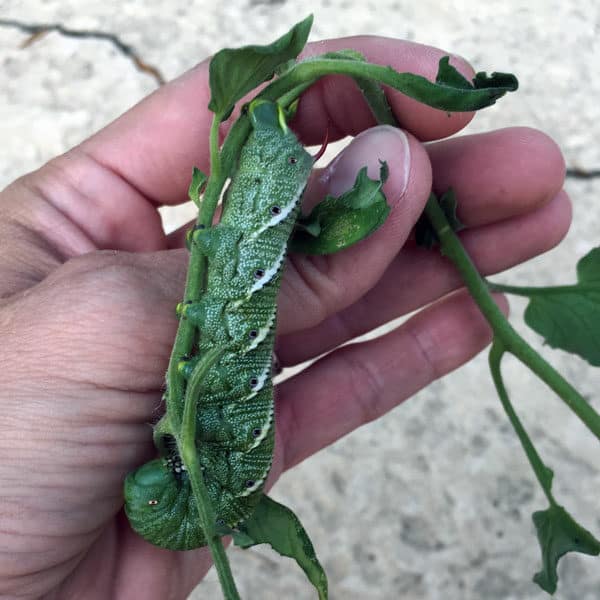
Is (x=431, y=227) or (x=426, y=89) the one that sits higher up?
(x=426, y=89)

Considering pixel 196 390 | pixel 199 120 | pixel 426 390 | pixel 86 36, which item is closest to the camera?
pixel 196 390

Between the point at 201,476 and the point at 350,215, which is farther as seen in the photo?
the point at 350,215

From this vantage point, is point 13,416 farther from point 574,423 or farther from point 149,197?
point 574,423

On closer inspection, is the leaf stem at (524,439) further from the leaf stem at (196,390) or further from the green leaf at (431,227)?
the leaf stem at (196,390)

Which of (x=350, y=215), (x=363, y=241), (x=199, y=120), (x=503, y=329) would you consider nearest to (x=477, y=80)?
(x=350, y=215)

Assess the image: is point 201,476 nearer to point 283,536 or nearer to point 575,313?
point 283,536

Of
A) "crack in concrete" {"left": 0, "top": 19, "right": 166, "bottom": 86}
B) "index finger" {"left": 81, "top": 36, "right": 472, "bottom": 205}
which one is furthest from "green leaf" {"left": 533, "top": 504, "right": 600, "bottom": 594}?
"crack in concrete" {"left": 0, "top": 19, "right": 166, "bottom": 86}

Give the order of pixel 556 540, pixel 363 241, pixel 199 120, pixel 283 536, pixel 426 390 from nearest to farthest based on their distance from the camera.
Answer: pixel 283 536, pixel 363 241, pixel 556 540, pixel 199 120, pixel 426 390
